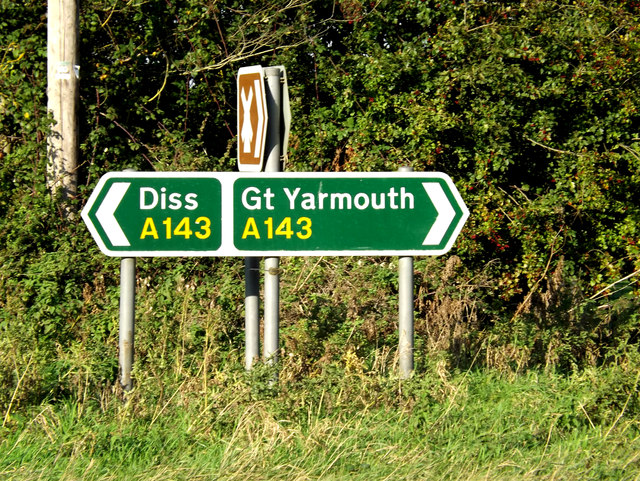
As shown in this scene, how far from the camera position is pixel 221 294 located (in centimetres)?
644

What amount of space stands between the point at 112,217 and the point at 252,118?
3.18 ft

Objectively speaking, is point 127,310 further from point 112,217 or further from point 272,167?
point 272,167

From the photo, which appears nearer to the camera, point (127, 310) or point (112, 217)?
point (112, 217)

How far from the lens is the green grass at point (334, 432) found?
144 inches

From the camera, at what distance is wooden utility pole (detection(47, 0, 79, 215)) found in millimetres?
7250

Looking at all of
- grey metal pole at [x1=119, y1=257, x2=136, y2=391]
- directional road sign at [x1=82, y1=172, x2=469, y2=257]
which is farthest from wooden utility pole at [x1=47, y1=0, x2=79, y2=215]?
directional road sign at [x1=82, y1=172, x2=469, y2=257]

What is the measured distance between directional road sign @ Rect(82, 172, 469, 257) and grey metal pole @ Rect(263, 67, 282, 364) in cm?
16

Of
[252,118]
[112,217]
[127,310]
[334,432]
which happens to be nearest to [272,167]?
[252,118]

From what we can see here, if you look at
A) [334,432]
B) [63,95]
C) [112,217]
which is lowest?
[334,432]

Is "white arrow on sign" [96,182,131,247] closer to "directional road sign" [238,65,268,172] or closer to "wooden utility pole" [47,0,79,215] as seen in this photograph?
"directional road sign" [238,65,268,172]

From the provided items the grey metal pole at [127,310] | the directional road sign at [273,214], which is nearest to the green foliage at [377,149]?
the grey metal pole at [127,310]

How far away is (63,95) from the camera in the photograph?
294 inches

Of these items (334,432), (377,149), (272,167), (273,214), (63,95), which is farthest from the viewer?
(377,149)

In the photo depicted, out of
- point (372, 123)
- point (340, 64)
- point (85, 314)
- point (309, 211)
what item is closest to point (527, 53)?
point (372, 123)
